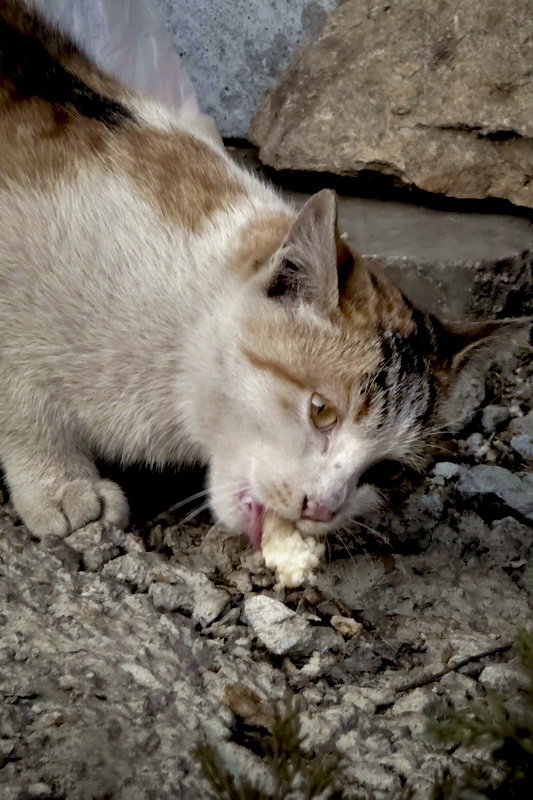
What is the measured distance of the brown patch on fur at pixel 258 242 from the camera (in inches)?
78.1

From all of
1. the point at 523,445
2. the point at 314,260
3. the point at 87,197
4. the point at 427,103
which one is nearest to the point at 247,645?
the point at 314,260

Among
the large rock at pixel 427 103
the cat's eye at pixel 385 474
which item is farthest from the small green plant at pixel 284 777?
the large rock at pixel 427 103

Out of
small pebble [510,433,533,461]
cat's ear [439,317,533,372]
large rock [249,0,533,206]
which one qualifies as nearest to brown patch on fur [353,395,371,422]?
cat's ear [439,317,533,372]

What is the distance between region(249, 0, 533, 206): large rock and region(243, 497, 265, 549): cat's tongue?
5.02ft

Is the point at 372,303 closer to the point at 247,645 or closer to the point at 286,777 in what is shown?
the point at 247,645

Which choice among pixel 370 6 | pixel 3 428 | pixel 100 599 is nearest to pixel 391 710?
pixel 100 599

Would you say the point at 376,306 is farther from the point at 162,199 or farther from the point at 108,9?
the point at 108,9

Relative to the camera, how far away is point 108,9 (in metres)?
3.09

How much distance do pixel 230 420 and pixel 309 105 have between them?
1.67 metres

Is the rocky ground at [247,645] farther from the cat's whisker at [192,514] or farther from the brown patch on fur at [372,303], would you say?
the brown patch on fur at [372,303]

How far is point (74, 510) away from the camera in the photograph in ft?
6.86

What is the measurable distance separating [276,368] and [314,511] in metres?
0.30

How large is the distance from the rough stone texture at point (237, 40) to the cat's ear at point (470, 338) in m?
1.62

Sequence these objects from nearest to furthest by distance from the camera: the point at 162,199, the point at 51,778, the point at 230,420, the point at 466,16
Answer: the point at 51,778
the point at 230,420
the point at 162,199
the point at 466,16
